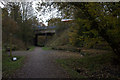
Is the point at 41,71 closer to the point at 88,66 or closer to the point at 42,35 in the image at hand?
the point at 88,66

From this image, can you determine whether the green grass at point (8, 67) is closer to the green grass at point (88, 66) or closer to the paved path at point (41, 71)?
the paved path at point (41, 71)

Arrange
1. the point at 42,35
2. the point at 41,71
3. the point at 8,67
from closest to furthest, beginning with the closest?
1. the point at 41,71
2. the point at 8,67
3. the point at 42,35

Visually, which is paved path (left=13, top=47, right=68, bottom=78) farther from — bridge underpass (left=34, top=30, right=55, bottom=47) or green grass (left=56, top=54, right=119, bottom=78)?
bridge underpass (left=34, top=30, right=55, bottom=47)

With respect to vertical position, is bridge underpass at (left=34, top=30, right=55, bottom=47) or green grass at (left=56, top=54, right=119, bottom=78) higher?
bridge underpass at (left=34, top=30, right=55, bottom=47)

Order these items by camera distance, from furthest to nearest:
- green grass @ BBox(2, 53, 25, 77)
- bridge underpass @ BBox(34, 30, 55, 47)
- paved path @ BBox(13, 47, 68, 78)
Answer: bridge underpass @ BBox(34, 30, 55, 47), green grass @ BBox(2, 53, 25, 77), paved path @ BBox(13, 47, 68, 78)

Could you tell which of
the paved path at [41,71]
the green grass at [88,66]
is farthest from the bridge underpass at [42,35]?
the green grass at [88,66]

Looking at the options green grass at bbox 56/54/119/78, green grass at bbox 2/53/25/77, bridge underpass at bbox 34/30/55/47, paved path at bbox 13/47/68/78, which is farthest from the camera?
bridge underpass at bbox 34/30/55/47

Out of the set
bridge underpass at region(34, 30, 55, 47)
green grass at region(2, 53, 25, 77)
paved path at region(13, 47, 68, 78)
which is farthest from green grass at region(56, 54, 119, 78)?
bridge underpass at region(34, 30, 55, 47)

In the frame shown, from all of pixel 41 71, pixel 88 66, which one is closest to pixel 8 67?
pixel 41 71

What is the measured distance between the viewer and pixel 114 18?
17.7 ft

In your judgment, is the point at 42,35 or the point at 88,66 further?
the point at 42,35

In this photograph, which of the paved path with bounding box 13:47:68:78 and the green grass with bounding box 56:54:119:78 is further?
the green grass with bounding box 56:54:119:78

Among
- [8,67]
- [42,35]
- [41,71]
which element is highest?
[42,35]

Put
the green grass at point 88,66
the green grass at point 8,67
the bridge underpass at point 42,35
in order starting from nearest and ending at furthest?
the green grass at point 88,66 → the green grass at point 8,67 → the bridge underpass at point 42,35
